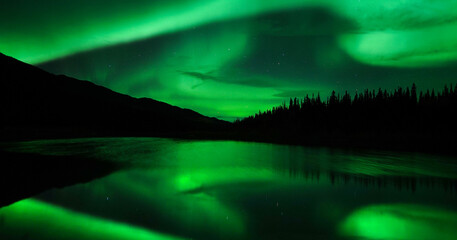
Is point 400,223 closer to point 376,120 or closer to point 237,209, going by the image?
point 237,209

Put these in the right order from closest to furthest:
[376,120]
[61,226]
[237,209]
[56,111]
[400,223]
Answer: [61,226] → [400,223] → [237,209] → [376,120] → [56,111]

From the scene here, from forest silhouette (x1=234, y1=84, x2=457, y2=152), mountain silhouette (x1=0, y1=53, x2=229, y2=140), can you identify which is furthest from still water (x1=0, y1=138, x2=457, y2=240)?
mountain silhouette (x1=0, y1=53, x2=229, y2=140)

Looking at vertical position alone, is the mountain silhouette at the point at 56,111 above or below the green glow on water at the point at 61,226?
above

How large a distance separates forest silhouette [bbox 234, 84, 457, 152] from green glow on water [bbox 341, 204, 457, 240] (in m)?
40.2

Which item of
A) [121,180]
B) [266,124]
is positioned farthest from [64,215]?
[266,124]

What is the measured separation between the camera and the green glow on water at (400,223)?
7555 mm

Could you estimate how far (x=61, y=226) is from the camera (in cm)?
765

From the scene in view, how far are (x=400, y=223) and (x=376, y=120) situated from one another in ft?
250

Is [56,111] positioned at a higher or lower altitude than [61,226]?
higher

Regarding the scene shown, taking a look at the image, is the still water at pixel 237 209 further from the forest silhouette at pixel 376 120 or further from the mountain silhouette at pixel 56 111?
the mountain silhouette at pixel 56 111

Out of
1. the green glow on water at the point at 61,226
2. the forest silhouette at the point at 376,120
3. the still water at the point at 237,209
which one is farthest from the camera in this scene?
the forest silhouette at the point at 376,120

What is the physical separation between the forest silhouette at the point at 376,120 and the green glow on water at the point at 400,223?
40.2m

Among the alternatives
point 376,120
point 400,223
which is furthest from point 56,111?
point 400,223

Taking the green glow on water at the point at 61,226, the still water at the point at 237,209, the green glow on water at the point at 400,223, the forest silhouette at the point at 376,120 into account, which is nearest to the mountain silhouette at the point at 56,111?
the forest silhouette at the point at 376,120
